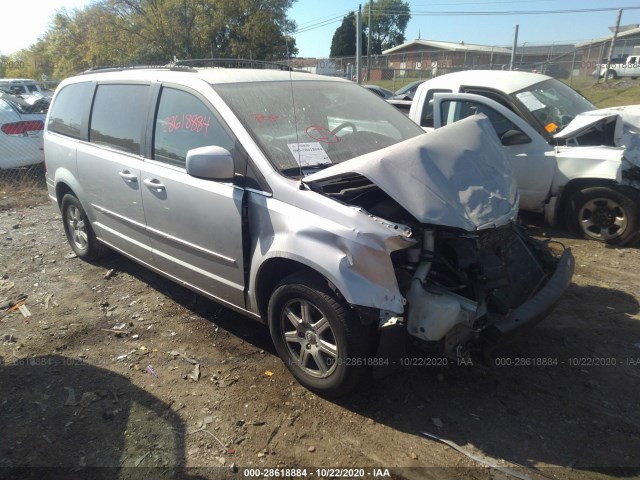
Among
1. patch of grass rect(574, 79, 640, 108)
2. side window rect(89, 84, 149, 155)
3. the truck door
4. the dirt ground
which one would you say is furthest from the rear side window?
patch of grass rect(574, 79, 640, 108)

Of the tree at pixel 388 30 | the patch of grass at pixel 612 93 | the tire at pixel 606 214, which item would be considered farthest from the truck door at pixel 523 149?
the tree at pixel 388 30

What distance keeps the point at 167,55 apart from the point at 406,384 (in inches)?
1129

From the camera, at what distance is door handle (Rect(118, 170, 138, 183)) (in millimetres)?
3869

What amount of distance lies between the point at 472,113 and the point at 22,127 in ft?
27.3

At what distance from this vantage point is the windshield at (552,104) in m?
5.69

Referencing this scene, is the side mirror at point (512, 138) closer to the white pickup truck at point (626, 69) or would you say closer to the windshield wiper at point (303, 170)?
the windshield wiper at point (303, 170)

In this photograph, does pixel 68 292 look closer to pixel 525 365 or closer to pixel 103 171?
pixel 103 171

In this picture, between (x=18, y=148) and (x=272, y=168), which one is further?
(x=18, y=148)

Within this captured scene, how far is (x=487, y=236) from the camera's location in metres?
2.92

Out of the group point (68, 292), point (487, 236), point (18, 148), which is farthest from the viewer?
point (18, 148)

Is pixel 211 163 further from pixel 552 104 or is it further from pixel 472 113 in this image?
pixel 552 104

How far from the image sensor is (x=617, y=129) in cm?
518

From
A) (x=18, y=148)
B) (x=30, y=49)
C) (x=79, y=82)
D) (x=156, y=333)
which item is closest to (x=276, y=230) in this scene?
(x=156, y=333)

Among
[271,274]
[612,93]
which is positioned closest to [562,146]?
[271,274]
